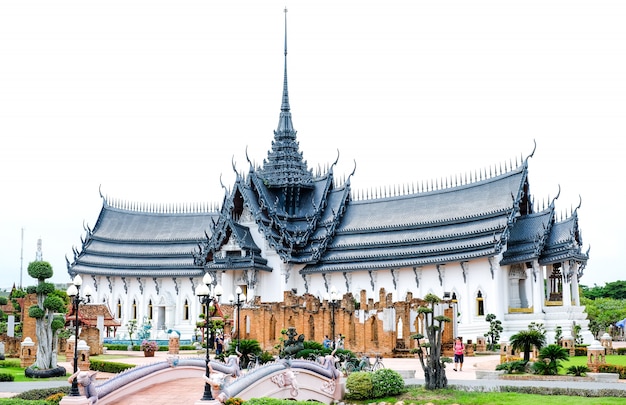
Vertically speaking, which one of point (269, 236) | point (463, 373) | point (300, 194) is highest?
point (300, 194)

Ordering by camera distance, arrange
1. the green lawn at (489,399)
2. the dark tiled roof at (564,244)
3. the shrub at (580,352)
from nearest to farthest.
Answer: the green lawn at (489,399) < the shrub at (580,352) < the dark tiled roof at (564,244)

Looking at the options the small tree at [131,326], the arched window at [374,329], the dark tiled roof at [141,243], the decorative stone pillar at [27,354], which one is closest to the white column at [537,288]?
the arched window at [374,329]

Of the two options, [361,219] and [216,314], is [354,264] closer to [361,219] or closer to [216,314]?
[361,219]

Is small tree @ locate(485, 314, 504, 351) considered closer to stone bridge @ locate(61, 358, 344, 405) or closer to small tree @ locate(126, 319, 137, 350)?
stone bridge @ locate(61, 358, 344, 405)

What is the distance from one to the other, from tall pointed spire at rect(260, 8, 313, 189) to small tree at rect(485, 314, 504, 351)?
17.1m

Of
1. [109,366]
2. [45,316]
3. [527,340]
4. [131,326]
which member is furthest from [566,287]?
[131,326]

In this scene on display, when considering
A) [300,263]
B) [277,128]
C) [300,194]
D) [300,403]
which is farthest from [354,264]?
[300,403]

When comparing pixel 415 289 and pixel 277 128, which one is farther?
pixel 277 128

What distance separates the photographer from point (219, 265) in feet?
147

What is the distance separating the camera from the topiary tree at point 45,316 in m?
25.1

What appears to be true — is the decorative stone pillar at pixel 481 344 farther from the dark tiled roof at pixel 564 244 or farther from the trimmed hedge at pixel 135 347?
the trimmed hedge at pixel 135 347

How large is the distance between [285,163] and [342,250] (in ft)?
27.3

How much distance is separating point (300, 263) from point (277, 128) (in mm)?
11129

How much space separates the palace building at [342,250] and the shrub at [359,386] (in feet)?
42.9
